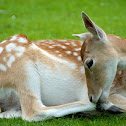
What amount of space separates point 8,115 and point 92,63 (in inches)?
49.6

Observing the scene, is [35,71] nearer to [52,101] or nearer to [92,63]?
[52,101]

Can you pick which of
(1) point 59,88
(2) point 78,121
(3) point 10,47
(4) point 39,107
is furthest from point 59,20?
(2) point 78,121

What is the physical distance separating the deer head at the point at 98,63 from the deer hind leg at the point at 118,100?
0.31m

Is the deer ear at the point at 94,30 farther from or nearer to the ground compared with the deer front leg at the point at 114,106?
farther from the ground

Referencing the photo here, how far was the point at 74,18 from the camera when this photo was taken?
11594mm

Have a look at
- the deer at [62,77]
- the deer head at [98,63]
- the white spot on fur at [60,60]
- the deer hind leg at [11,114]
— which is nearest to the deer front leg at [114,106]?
the deer at [62,77]

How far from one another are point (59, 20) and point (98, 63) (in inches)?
297

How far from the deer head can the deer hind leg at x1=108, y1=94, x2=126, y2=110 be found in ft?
1.03

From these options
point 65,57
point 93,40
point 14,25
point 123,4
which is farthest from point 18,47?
point 123,4

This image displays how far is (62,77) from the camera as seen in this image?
414 cm

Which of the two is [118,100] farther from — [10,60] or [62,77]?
[10,60]

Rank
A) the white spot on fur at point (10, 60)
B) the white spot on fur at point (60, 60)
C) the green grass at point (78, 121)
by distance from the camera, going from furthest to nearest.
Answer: the white spot on fur at point (60, 60), the white spot on fur at point (10, 60), the green grass at point (78, 121)

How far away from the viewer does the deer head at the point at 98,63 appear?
363 cm

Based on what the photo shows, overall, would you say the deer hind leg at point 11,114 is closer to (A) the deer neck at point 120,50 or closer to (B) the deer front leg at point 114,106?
(B) the deer front leg at point 114,106
